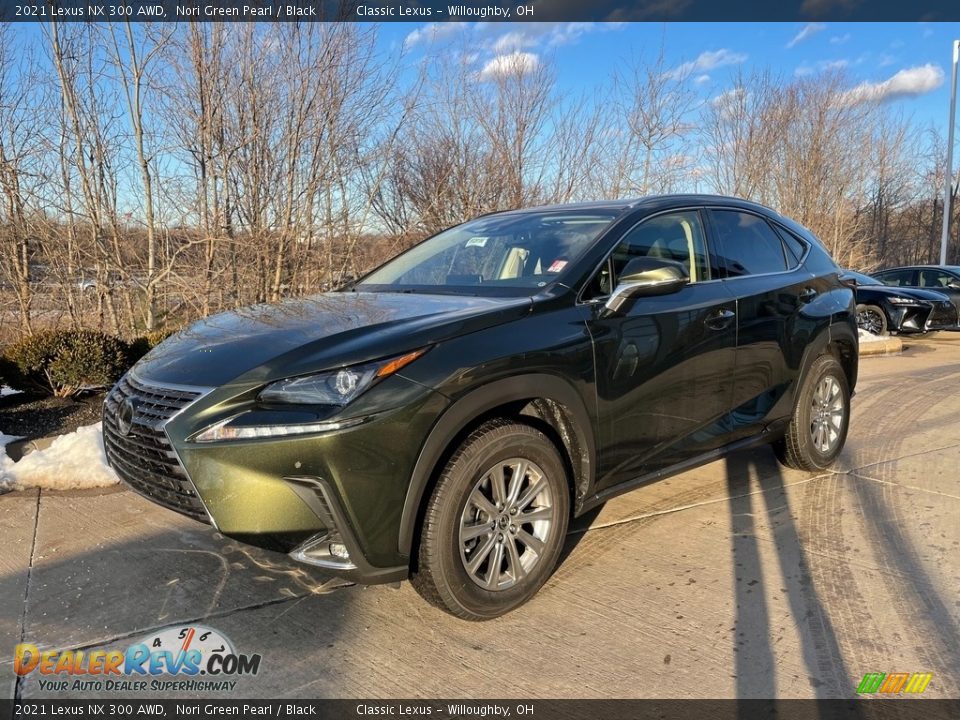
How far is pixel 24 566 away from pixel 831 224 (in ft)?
81.2

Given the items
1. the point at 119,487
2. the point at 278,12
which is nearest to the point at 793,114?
the point at 278,12

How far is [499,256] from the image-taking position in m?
3.78

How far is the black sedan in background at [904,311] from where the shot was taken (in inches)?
513

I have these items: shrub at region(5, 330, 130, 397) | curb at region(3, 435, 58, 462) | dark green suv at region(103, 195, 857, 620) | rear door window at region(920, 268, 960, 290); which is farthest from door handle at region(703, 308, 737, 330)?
rear door window at region(920, 268, 960, 290)

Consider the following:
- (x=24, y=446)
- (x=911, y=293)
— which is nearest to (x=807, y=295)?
(x=24, y=446)

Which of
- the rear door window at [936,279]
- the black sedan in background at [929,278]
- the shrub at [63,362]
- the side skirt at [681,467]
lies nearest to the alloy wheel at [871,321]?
the black sedan in background at [929,278]

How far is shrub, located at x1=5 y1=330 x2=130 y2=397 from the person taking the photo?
20.6ft

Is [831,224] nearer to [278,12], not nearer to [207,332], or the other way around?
[278,12]

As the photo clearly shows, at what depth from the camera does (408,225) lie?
39.7 ft

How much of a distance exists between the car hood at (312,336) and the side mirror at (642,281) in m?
0.47

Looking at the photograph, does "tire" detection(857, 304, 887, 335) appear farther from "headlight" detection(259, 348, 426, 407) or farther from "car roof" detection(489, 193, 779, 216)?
"headlight" detection(259, 348, 426, 407)

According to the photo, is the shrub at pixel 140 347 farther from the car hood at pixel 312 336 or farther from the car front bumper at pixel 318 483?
the car front bumper at pixel 318 483

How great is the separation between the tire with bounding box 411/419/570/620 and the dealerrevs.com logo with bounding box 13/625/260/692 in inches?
31.2

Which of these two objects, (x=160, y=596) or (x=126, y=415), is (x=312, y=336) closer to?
(x=126, y=415)
